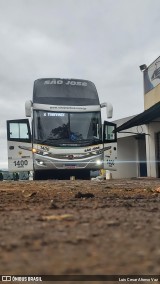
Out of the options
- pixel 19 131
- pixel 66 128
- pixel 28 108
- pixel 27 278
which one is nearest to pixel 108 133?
pixel 66 128

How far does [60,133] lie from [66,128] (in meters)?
0.32

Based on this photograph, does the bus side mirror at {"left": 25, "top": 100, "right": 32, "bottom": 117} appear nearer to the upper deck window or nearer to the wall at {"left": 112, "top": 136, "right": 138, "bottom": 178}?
the upper deck window

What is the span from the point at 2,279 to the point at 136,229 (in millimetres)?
1083

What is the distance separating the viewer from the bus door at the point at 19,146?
1486 centimetres

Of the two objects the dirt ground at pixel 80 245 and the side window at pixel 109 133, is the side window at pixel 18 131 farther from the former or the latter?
the dirt ground at pixel 80 245

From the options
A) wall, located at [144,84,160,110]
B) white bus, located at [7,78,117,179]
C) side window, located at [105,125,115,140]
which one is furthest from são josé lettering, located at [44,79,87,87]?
wall, located at [144,84,160,110]

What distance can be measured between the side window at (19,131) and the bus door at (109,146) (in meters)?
3.20

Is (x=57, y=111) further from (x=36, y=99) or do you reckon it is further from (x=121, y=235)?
(x=121, y=235)

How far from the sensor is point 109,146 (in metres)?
15.5

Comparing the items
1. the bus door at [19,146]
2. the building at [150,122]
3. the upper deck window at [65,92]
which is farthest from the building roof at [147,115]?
the bus door at [19,146]

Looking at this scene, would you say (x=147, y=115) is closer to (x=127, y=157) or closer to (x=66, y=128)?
(x=66, y=128)

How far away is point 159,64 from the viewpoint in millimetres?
18391

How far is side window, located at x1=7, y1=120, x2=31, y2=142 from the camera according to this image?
14.9 metres

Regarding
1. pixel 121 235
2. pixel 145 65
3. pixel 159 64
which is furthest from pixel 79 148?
pixel 121 235
